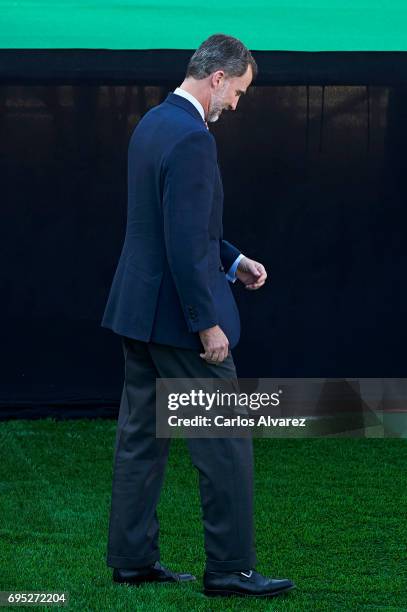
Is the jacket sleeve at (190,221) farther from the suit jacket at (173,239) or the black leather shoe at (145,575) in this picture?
the black leather shoe at (145,575)

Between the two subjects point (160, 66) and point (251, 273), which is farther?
point (160, 66)

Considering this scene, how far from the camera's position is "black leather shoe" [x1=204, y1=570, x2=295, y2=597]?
3582 millimetres

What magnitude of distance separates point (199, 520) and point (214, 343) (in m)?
1.42

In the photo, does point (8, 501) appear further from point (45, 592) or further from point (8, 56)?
point (8, 56)

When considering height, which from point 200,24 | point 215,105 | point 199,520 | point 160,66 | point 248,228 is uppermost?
point 200,24

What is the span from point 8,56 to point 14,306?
1.22 metres

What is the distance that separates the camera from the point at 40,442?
6.26m

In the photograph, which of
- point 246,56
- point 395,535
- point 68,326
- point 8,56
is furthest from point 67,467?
point 246,56

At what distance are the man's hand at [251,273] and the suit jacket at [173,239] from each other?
99 mm

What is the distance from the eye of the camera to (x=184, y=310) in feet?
11.3

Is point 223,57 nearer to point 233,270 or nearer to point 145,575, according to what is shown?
point 233,270

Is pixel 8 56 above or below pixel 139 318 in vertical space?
above

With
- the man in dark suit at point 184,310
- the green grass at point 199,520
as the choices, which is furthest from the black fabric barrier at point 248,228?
the man in dark suit at point 184,310

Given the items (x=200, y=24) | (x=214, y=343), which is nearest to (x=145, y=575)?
(x=214, y=343)
